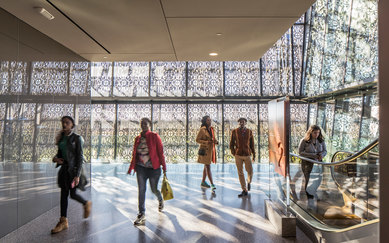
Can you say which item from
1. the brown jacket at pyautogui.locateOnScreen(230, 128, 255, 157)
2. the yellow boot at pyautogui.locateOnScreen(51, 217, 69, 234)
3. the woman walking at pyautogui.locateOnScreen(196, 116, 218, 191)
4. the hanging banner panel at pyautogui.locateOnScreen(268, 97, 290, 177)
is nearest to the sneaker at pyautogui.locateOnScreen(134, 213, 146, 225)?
the yellow boot at pyautogui.locateOnScreen(51, 217, 69, 234)

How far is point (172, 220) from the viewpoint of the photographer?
458 centimetres

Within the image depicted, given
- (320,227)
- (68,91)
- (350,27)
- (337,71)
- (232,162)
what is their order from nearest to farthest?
(320,227) → (68,91) → (350,27) → (337,71) → (232,162)

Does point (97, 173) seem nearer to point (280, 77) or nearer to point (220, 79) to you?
point (220, 79)

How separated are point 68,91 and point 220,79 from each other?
6.26m

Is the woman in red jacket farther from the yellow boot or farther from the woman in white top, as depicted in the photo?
the woman in white top

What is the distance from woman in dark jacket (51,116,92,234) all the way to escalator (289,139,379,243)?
3.50 m

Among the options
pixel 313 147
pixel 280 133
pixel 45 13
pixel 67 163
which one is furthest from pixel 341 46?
pixel 67 163

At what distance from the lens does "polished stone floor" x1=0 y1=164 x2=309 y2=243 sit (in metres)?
3.88

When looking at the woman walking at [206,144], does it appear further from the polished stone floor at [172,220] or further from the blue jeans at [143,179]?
the blue jeans at [143,179]

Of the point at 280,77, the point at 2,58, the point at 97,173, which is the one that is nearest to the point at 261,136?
the point at 280,77

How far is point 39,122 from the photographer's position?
15.8 feet

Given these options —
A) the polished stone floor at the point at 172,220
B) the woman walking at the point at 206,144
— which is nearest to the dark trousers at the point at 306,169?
the polished stone floor at the point at 172,220

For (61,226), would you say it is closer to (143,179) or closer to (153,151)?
(143,179)

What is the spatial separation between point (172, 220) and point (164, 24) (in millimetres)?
3101
